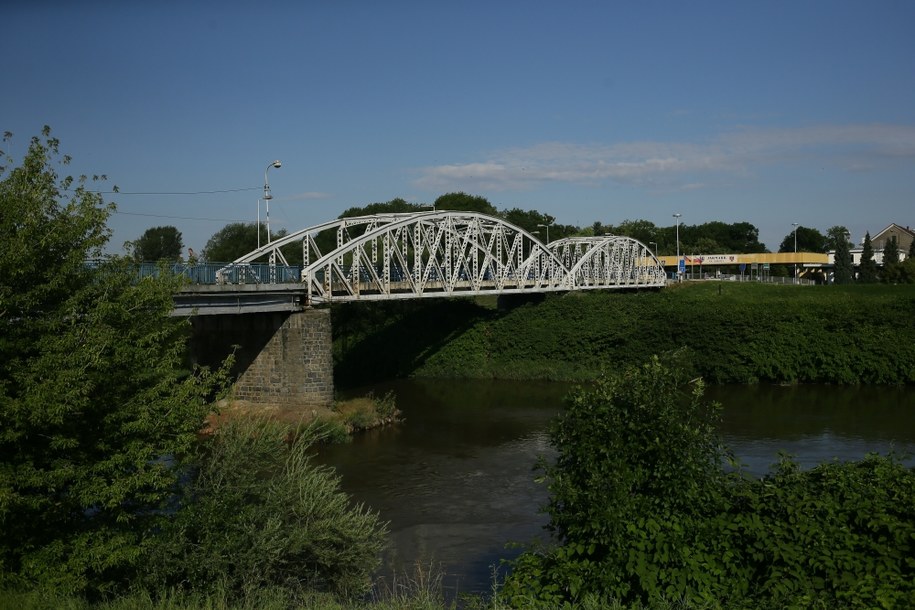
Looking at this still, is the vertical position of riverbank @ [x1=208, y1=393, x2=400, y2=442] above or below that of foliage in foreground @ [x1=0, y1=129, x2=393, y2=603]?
below

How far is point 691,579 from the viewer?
10172 mm

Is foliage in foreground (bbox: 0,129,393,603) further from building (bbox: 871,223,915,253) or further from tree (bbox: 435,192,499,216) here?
building (bbox: 871,223,915,253)

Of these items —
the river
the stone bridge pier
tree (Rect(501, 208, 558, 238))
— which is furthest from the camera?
tree (Rect(501, 208, 558, 238))

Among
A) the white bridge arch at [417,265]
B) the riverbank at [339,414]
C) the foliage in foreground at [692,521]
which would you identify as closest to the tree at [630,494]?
the foliage in foreground at [692,521]

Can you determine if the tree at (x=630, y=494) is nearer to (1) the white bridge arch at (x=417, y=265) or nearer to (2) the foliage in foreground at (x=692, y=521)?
(2) the foliage in foreground at (x=692, y=521)

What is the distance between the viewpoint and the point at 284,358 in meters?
33.1

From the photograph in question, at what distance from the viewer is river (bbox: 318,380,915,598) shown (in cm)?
1833

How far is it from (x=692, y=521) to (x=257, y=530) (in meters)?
6.42

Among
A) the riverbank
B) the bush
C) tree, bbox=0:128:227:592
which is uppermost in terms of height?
tree, bbox=0:128:227:592

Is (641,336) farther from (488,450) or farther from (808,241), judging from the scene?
(808,241)

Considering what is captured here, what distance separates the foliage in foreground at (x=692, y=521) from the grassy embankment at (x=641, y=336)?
33767mm

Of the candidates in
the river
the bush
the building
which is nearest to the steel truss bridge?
the river

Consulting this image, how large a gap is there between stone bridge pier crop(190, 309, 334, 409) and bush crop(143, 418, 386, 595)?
17.9 metres

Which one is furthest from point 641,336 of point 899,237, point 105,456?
point 899,237
